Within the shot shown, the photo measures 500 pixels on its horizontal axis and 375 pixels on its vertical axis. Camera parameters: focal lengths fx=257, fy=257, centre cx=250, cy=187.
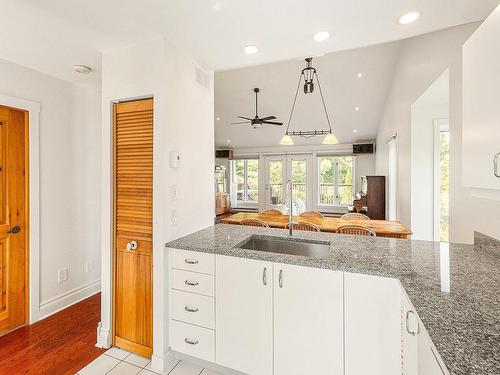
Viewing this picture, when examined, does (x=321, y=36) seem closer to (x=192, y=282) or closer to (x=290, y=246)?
(x=290, y=246)

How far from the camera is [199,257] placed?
6.15ft

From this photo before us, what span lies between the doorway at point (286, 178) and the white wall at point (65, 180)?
6.16 metres

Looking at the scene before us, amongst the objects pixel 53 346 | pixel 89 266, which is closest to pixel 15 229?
pixel 89 266

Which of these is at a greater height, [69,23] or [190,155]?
[69,23]

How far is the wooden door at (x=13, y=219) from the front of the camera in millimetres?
2342

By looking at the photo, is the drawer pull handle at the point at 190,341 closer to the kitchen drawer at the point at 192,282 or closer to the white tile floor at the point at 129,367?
the white tile floor at the point at 129,367

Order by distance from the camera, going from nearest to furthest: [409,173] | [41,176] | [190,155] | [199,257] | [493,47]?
[493,47]
[199,257]
[190,155]
[41,176]
[409,173]

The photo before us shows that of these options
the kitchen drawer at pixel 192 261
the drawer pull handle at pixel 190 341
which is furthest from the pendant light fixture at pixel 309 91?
the drawer pull handle at pixel 190 341

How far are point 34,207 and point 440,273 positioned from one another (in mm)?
3338

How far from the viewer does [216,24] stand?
5.76 ft

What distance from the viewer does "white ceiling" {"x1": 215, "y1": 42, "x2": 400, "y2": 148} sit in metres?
5.02

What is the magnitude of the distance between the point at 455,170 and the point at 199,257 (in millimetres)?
2129

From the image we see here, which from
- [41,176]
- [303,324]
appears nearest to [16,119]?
[41,176]

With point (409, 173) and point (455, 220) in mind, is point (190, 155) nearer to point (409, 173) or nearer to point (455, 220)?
point (455, 220)
